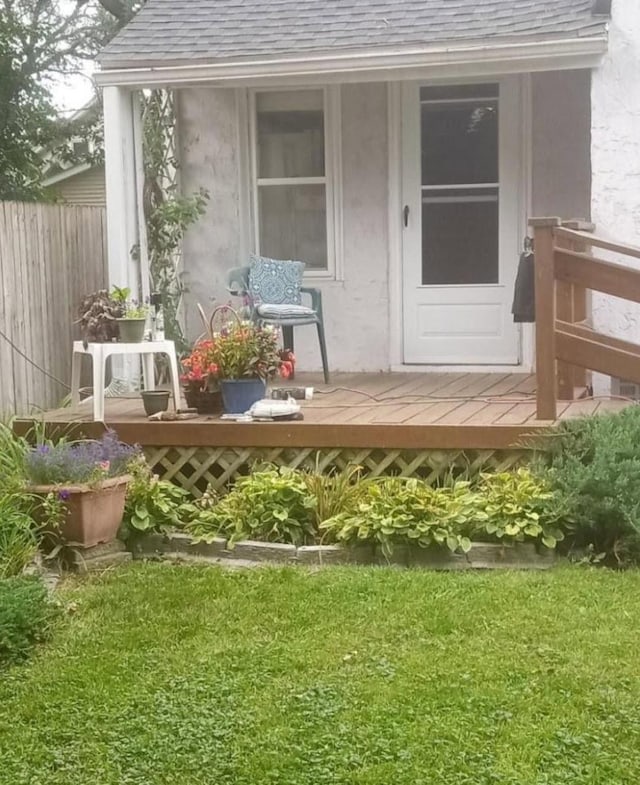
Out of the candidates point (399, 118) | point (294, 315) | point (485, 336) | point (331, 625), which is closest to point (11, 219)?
point (294, 315)

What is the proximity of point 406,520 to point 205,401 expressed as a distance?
1598 mm

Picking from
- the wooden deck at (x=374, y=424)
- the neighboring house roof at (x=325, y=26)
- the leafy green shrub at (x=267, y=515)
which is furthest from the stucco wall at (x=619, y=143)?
the leafy green shrub at (x=267, y=515)

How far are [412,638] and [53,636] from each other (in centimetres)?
126

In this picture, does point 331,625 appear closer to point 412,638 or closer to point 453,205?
point 412,638

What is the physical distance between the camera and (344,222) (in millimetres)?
7582

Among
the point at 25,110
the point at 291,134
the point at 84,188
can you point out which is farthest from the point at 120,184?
the point at 84,188

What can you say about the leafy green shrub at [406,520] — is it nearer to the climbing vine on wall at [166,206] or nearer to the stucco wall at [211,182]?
the climbing vine on wall at [166,206]

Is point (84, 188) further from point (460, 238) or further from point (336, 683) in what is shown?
point (336, 683)

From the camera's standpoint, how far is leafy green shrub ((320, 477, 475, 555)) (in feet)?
14.3

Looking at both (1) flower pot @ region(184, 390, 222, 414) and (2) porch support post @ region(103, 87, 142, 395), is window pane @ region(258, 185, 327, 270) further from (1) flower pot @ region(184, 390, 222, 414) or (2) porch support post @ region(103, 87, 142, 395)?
(1) flower pot @ region(184, 390, 222, 414)

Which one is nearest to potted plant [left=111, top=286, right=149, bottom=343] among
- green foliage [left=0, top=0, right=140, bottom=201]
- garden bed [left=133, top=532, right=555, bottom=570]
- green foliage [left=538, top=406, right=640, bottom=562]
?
garden bed [left=133, top=532, right=555, bottom=570]

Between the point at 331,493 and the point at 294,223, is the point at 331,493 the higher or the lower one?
the lower one

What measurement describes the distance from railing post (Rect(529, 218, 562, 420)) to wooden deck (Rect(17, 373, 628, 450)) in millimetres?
240

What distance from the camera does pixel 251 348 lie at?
5.35 metres
